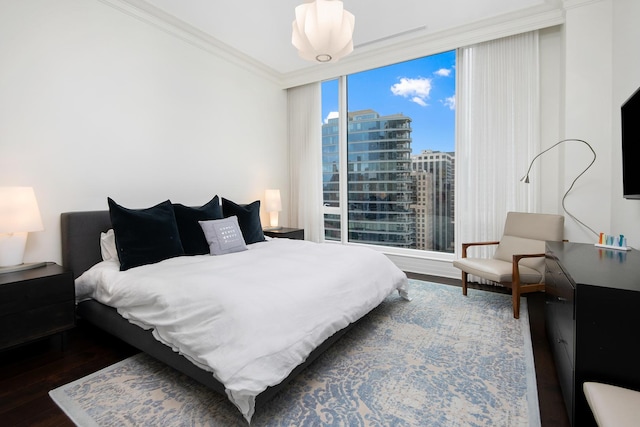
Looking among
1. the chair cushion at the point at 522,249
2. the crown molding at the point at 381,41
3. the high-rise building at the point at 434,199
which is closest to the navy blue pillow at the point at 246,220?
the crown molding at the point at 381,41

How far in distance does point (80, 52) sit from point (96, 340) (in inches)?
101

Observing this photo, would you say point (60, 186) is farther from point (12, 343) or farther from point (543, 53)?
point (543, 53)

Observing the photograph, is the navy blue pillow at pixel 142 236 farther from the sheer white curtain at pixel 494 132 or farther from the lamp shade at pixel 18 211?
the sheer white curtain at pixel 494 132

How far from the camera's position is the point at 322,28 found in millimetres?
2273

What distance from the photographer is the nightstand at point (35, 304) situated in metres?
1.98

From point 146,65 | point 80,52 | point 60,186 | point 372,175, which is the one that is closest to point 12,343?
point 60,186

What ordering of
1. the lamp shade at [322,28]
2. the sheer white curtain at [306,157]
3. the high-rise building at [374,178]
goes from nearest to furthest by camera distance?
the lamp shade at [322,28] → the high-rise building at [374,178] → the sheer white curtain at [306,157]

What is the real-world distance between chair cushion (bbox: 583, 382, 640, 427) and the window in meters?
3.02

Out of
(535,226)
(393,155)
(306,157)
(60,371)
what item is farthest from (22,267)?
(535,226)

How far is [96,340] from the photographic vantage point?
246 centimetres

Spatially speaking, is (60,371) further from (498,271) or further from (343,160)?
(343,160)

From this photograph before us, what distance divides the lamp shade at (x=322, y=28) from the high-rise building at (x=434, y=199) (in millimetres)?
2305

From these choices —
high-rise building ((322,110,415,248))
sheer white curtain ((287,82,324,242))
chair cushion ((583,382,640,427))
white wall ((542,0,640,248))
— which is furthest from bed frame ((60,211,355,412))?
sheer white curtain ((287,82,324,242))

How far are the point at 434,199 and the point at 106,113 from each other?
403 cm
